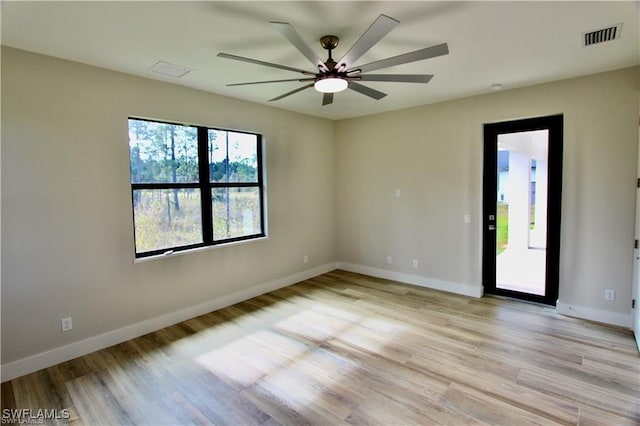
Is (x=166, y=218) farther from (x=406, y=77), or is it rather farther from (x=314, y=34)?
(x=406, y=77)

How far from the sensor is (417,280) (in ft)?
16.7

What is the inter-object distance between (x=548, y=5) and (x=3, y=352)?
15.9ft

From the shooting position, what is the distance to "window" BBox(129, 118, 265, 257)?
11.6 feet

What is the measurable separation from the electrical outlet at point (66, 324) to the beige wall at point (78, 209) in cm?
4

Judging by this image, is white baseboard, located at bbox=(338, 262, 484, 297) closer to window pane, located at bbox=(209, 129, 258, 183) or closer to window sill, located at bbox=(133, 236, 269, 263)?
window sill, located at bbox=(133, 236, 269, 263)

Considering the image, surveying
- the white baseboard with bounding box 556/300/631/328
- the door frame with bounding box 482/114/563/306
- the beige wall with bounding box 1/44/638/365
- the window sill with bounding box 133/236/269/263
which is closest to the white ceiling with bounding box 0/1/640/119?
the beige wall with bounding box 1/44/638/365

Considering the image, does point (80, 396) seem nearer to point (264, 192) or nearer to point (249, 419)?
point (249, 419)

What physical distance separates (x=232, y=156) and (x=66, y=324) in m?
2.56

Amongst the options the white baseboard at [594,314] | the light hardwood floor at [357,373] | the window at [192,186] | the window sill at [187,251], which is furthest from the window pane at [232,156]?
the white baseboard at [594,314]

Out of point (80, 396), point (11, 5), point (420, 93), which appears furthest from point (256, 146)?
point (80, 396)

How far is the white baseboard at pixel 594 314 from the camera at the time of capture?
11.5ft

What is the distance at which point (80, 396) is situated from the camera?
2498mm

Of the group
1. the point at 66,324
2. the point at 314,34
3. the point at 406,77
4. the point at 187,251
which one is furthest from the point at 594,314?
the point at 66,324

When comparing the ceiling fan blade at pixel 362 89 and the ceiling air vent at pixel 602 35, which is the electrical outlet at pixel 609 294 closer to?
the ceiling air vent at pixel 602 35
